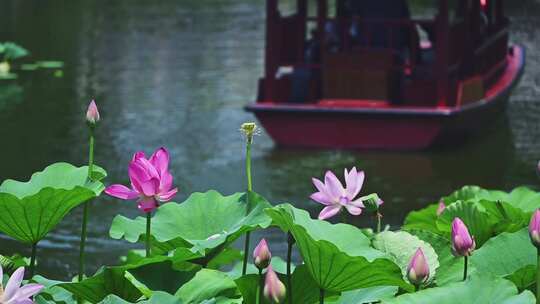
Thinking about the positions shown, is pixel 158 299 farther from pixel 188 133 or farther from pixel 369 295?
pixel 188 133

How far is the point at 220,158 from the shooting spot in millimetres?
13180

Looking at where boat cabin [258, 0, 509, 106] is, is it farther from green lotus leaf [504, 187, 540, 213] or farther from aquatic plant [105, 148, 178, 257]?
aquatic plant [105, 148, 178, 257]

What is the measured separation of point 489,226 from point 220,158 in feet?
32.8

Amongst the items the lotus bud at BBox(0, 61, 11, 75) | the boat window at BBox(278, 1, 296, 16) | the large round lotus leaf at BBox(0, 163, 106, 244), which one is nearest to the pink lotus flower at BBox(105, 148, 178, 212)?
the large round lotus leaf at BBox(0, 163, 106, 244)

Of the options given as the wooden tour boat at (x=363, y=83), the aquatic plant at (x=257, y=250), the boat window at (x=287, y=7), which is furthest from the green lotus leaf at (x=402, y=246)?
the boat window at (x=287, y=7)

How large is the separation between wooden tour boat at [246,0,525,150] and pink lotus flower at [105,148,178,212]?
32.1 feet

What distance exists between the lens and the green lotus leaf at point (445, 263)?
277 centimetres

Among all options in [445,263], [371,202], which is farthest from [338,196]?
[445,263]

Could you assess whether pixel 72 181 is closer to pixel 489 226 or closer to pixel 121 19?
pixel 489 226

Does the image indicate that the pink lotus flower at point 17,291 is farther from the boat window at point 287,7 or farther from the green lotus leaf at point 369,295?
the boat window at point 287,7

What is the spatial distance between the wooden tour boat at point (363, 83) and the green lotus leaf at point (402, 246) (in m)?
9.58

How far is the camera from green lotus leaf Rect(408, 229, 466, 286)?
2771 millimetres

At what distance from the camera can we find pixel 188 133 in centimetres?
1466

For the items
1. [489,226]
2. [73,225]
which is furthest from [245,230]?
[73,225]
